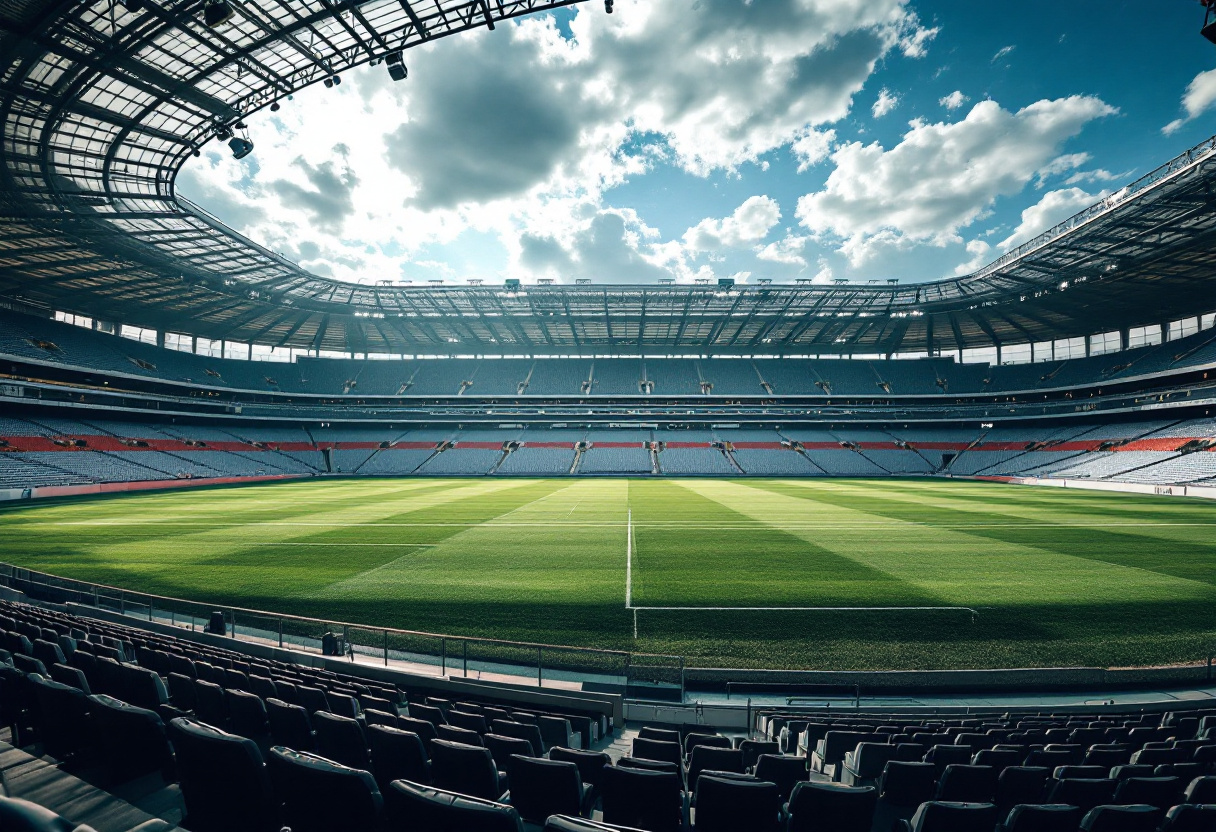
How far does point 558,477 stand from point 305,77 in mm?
41306

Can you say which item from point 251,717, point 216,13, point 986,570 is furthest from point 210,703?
point 216,13

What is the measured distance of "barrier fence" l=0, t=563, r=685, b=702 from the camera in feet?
27.0

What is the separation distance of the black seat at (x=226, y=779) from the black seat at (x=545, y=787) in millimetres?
1544

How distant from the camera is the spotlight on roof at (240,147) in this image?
22344 mm

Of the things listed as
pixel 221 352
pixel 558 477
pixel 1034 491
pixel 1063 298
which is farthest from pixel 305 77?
pixel 1063 298

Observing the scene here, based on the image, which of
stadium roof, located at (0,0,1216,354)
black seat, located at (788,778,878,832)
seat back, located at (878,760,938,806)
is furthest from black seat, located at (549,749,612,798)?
stadium roof, located at (0,0,1216,354)

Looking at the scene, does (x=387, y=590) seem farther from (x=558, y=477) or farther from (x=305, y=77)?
(x=558, y=477)

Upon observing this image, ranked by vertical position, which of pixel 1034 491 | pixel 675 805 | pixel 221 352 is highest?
pixel 221 352

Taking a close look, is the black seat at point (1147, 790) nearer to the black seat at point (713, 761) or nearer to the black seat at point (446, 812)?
the black seat at point (713, 761)

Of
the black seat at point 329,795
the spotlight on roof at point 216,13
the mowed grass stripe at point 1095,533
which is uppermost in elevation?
the spotlight on roof at point 216,13

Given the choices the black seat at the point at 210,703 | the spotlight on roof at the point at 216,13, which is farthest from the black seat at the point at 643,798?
the spotlight on roof at the point at 216,13

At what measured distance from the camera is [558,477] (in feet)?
179

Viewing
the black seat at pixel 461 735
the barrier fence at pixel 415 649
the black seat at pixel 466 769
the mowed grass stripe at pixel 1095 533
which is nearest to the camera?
the black seat at pixel 466 769

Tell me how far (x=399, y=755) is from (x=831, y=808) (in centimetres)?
316
